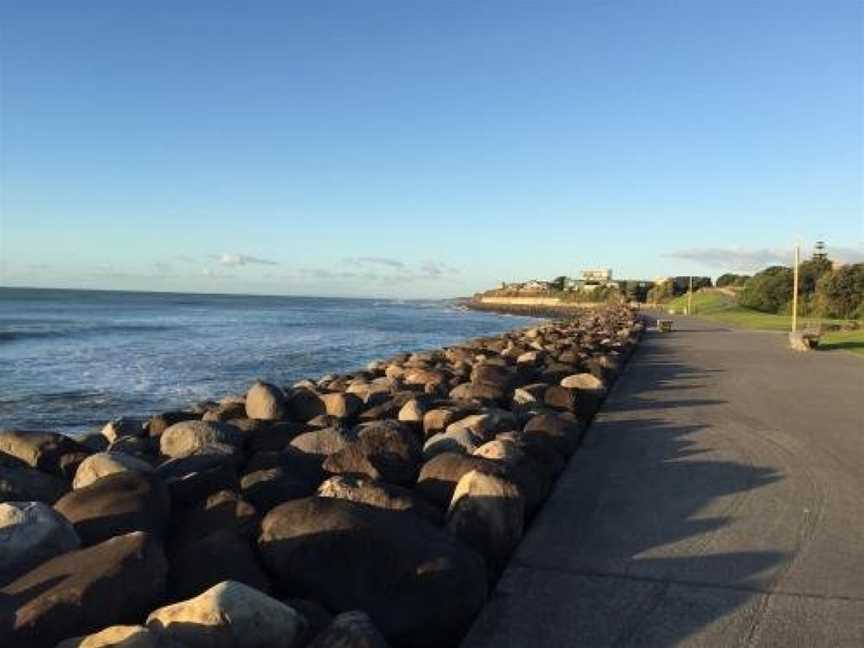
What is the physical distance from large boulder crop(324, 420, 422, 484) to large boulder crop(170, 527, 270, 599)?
1.82m

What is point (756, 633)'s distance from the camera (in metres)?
4.03

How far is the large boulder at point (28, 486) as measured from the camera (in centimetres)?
556

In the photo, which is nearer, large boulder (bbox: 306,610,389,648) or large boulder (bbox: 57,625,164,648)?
large boulder (bbox: 57,625,164,648)

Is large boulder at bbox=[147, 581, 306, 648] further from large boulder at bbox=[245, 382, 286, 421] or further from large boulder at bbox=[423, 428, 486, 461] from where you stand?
large boulder at bbox=[245, 382, 286, 421]

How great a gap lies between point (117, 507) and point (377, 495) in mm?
1457

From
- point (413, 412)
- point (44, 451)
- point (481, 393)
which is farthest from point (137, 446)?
point (481, 393)

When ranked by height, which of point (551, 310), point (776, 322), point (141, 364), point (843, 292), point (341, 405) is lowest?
point (551, 310)

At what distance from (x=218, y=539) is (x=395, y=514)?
92 cm

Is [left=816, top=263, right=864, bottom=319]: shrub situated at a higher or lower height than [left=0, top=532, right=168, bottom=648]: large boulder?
higher

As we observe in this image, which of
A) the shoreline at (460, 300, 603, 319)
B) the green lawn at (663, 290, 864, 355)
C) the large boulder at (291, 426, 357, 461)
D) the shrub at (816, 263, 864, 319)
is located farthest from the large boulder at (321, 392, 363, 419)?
the shoreline at (460, 300, 603, 319)

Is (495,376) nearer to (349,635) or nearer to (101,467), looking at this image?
(101,467)

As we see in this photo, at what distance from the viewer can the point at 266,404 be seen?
9.88m

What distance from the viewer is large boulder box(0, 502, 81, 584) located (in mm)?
4172

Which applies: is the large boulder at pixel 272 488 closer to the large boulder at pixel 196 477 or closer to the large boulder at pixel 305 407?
the large boulder at pixel 196 477
